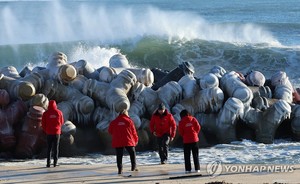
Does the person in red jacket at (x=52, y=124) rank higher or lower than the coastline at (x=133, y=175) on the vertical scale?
higher

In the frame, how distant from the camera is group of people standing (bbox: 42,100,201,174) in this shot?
12258 mm

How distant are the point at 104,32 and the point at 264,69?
11.0 m

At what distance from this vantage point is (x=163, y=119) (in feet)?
43.6

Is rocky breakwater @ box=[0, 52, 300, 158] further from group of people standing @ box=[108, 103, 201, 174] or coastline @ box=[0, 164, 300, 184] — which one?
group of people standing @ box=[108, 103, 201, 174]

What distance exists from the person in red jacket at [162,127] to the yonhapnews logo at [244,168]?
1003 mm

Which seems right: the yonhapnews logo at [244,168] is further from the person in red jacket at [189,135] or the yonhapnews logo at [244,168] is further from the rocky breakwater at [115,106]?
the rocky breakwater at [115,106]

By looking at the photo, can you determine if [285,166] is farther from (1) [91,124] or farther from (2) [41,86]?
(2) [41,86]

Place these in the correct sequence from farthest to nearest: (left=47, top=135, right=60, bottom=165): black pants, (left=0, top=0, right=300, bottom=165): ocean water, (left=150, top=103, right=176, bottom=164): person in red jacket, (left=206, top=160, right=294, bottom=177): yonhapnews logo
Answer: (left=0, top=0, right=300, bottom=165): ocean water → (left=150, top=103, right=176, bottom=164): person in red jacket → (left=47, top=135, right=60, bottom=165): black pants → (left=206, top=160, right=294, bottom=177): yonhapnews logo

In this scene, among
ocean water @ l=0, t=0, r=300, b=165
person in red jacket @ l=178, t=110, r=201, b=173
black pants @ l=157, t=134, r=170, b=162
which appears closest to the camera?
person in red jacket @ l=178, t=110, r=201, b=173

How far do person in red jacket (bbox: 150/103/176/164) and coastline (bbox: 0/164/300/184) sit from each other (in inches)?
15.6

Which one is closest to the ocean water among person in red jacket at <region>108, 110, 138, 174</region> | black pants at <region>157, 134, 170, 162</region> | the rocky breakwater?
the rocky breakwater

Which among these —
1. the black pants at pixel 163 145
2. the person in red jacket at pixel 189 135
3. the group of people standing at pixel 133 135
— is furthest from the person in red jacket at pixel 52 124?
the person in red jacket at pixel 189 135

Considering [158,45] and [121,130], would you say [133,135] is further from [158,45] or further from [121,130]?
[158,45]

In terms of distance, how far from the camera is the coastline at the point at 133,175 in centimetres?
1141
